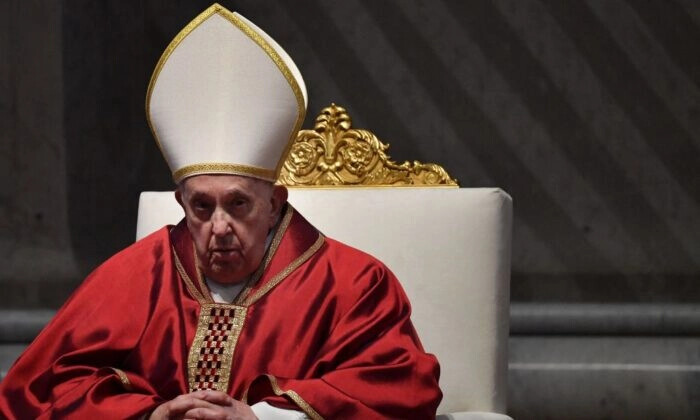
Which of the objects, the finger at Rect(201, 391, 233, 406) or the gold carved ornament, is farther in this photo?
the gold carved ornament

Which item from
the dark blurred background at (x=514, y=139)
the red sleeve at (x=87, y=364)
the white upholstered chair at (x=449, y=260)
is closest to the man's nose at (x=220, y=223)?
the red sleeve at (x=87, y=364)

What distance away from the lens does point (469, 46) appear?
14.4 ft

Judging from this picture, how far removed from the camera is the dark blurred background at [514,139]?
425 centimetres

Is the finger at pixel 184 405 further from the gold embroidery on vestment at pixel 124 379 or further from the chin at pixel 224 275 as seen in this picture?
the chin at pixel 224 275

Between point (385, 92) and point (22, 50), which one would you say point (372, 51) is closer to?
point (385, 92)

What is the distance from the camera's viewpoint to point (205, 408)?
95.8 inches

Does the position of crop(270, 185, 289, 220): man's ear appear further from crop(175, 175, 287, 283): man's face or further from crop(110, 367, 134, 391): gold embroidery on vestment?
crop(110, 367, 134, 391): gold embroidery on vestment

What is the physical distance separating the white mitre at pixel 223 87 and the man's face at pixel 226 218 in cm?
7

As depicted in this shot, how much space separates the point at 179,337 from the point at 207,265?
0.51ft

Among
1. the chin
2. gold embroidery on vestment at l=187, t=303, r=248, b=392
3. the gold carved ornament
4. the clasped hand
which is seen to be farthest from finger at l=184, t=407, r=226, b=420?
the gold carved ornament

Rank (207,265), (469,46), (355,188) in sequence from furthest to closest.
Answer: (469,46)
(355,188)
(207,265)

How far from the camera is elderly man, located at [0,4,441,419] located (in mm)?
2578

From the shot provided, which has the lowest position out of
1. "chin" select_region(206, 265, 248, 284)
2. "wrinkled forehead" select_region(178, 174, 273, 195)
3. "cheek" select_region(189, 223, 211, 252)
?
"chin" select_region(206, 265, 248, 284)

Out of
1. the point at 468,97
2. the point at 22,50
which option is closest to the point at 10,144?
the point at 22,50
